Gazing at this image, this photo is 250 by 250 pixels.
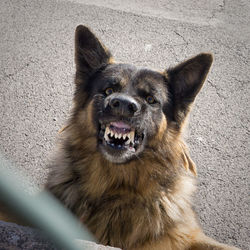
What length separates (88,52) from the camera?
329 centimetres

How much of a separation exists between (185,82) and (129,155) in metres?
1.00

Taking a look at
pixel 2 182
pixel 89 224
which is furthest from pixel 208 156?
pixel 2 182

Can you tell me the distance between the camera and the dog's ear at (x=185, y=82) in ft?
10.2

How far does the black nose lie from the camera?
280cm

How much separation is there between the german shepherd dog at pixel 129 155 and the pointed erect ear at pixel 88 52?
0.01m

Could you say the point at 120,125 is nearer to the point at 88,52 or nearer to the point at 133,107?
the point at 133,107

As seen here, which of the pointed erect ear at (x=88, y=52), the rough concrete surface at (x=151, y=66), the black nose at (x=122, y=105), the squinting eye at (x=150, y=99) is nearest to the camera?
the black nose at (x=122, y=105)

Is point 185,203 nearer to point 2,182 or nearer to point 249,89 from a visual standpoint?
point 2,182

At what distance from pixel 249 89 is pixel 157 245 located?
335cm

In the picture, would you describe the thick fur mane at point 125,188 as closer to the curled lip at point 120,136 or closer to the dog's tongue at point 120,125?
the curled lip at point 120,136

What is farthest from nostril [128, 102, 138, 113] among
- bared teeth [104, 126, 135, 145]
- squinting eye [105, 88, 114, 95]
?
squinting eye [105, 88, 114, 95]

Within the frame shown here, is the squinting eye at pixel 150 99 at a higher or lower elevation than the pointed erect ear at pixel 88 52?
lower

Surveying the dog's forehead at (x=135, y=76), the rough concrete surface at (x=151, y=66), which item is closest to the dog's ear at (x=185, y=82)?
the dog's forehead at (x=135, y=76)

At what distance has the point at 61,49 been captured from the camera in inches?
217
